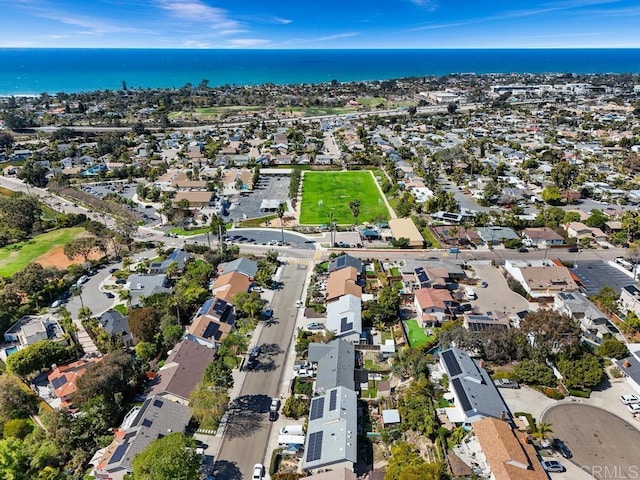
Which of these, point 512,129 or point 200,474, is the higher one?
point 512,129

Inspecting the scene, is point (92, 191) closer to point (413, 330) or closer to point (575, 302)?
point (413, 330)

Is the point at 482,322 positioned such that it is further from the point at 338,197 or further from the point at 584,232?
the point at 338,197

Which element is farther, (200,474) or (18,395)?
(18,395)

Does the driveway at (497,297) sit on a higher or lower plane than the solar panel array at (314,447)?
lower

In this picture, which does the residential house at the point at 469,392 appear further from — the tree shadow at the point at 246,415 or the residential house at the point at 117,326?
the residential house at the point at 117,326

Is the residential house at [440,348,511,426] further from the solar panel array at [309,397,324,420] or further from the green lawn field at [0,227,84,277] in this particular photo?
the green lawn field at [0,227,84,277]

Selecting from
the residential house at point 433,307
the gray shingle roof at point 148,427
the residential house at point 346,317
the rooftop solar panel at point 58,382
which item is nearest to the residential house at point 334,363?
the residential house at point 346,317

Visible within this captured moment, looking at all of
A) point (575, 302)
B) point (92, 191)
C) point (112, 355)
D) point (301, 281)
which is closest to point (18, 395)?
point (112, 355)
